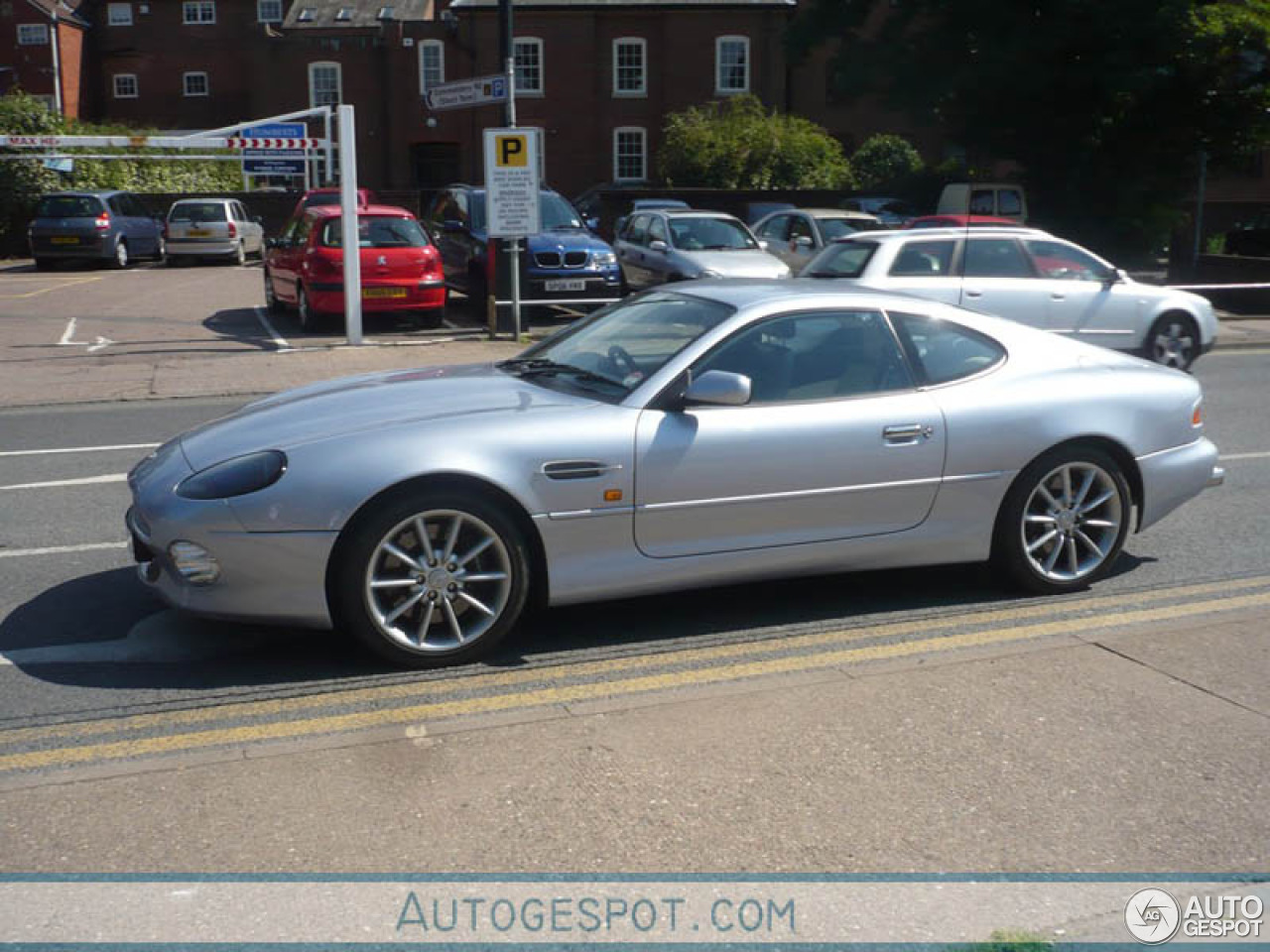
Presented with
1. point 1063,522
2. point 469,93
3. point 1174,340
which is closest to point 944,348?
point 1063,522

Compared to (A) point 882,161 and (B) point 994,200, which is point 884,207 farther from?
(A) point 882,161

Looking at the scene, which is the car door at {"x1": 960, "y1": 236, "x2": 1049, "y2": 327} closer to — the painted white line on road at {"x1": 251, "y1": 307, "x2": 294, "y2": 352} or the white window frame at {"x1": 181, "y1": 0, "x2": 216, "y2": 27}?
the painted white line on road at {"x1": 251, "y1": 307, "x2": 294, "y2": 352}

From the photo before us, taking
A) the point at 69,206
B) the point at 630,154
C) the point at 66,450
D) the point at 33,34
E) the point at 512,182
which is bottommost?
the point at 66,450

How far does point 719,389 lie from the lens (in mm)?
5363

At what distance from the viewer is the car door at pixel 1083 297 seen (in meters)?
14.2

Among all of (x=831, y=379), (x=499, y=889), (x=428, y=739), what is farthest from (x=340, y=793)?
(x=831, y=379)

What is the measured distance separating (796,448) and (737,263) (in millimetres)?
13416

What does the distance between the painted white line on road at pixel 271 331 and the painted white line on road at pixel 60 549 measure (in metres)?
9.76

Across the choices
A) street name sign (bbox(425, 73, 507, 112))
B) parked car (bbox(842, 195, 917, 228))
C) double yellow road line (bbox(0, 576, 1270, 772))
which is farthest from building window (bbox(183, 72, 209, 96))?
double yellow road line (bbox(0, 576, 1270, 772))

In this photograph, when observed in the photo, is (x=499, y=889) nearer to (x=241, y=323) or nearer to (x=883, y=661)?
(x=883, y=661)

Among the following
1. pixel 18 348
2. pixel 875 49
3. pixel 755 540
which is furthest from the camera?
pixel 875 49

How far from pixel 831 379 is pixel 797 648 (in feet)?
3.87

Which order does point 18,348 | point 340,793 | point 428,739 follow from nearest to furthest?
point 340,793
point 428,739
point 18,348

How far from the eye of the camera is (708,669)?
17.0 ft
